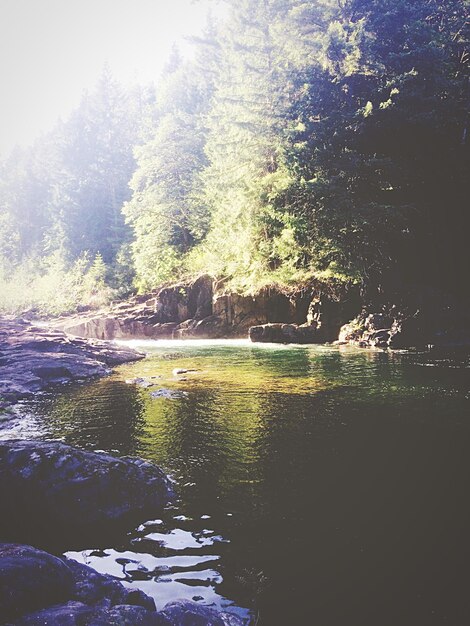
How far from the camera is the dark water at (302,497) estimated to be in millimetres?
3525

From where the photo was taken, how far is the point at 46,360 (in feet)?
49.6

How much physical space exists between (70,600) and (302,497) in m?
3.04

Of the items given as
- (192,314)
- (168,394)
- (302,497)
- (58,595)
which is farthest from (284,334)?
(58,595)

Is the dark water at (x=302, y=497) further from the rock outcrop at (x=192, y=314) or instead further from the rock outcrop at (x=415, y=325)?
the rock outcrop at (x=192, y=314)

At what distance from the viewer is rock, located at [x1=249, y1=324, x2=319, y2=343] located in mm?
23516

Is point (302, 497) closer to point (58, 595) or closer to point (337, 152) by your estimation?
point (58, 595)

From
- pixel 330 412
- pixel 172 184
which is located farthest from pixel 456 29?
pixel 330 412

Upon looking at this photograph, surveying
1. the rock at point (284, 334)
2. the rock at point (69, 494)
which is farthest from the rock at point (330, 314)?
the rock at point (69, 494)

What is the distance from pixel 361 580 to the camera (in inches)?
144

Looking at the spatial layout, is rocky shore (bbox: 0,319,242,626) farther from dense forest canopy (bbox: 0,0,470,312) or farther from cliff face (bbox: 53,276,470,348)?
cliff face (bbox: 53,276,470,348)

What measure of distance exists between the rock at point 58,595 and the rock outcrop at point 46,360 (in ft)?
29.0

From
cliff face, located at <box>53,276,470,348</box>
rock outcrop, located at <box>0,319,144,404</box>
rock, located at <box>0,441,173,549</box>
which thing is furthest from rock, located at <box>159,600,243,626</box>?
cliff face, located at <box>53,276,470,348</box>

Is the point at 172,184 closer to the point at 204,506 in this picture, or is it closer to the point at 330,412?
the point at 330,412

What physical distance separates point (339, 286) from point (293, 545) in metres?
21.2
